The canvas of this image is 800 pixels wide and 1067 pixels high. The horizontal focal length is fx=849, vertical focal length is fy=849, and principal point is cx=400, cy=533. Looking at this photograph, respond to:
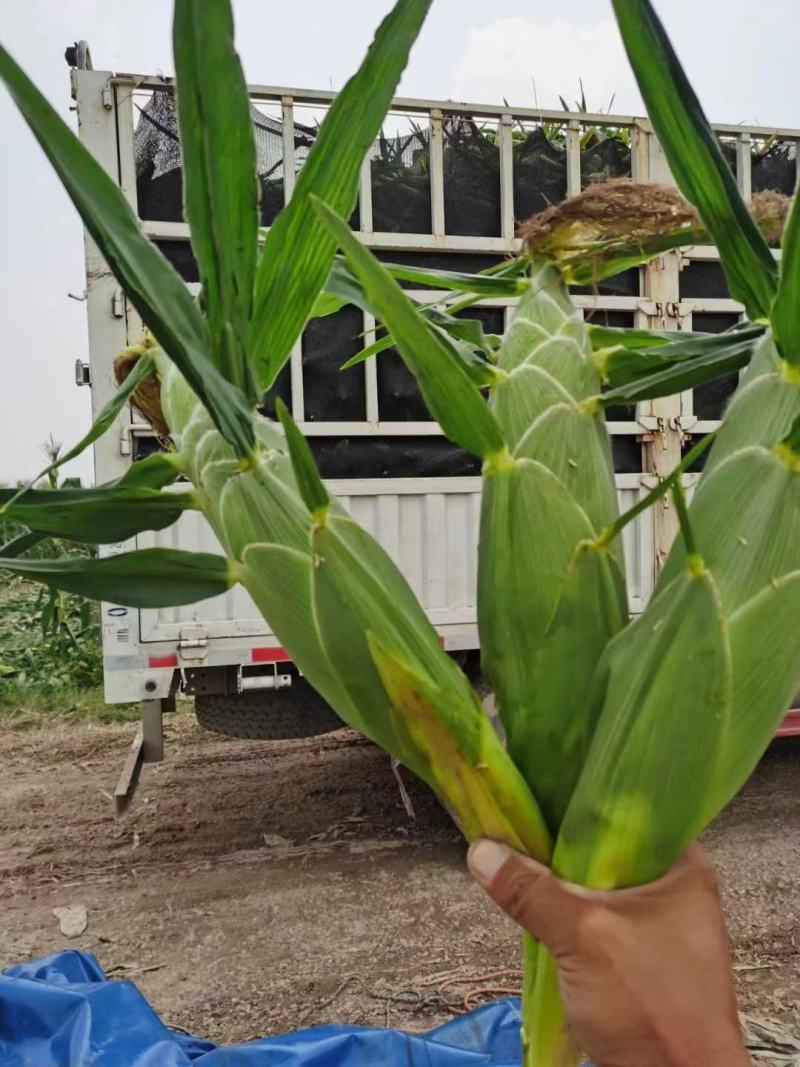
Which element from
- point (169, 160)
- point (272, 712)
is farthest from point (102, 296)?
point (272, 712)

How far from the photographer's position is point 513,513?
0.57 m

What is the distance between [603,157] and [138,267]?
311 cm

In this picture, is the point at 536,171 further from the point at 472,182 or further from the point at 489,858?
the point at 489,858

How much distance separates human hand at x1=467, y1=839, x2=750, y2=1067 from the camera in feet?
1.85

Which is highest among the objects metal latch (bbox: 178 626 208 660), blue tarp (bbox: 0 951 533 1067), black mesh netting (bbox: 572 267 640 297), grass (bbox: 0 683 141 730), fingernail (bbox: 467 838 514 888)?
black mesh netting (bbox: 572 267 640 297)

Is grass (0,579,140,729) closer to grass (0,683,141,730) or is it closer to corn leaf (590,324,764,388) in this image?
grass (0,683,141,730)

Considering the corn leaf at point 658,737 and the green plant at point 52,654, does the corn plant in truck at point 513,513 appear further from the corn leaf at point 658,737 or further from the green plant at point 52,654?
the green plant at point 52,654

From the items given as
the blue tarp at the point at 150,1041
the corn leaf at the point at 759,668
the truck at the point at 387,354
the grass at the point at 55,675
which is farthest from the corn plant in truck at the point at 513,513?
the grass at the point at 55,675

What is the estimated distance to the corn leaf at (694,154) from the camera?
54 cm

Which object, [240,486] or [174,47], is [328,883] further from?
[174,47]

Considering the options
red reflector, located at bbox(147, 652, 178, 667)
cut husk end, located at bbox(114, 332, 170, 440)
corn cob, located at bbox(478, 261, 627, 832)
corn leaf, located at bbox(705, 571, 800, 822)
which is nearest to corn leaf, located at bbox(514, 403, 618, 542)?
corn cob, located at bbox(478, 261, 627, 832)

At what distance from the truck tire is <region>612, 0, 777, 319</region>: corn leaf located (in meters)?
2.73

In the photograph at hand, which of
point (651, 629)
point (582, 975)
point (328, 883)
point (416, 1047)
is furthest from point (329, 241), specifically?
point (328, 883)

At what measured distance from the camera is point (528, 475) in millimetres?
571
